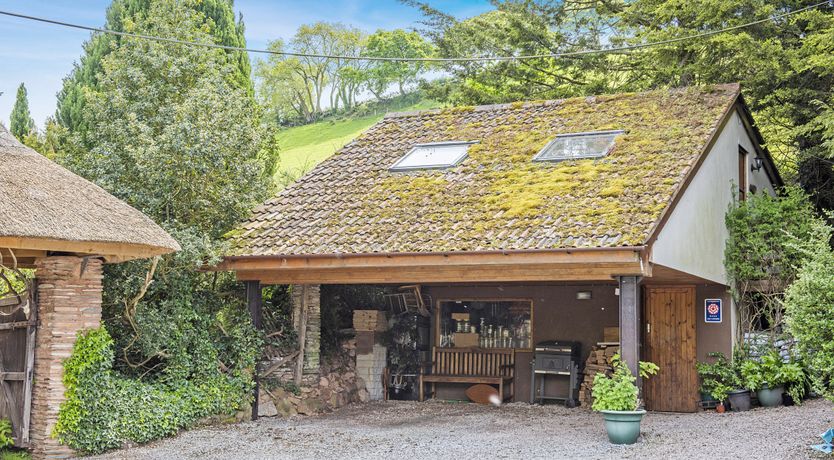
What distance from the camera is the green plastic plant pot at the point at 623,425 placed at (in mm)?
9602

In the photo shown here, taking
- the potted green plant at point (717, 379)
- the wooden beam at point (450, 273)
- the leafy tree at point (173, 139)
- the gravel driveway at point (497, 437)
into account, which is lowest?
the gravel driveway at point (497, 437)

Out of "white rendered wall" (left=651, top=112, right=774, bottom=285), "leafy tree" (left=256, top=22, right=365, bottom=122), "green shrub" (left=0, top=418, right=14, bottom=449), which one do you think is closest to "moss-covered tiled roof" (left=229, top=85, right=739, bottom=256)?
"white rendered wall" (left=651, top=112, right=774, bottom=285)

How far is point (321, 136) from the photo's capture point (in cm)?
4156

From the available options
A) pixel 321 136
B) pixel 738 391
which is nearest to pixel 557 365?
pixel 738 391

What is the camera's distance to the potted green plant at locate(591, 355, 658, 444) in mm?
9625

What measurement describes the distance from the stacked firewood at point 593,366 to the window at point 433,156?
3.90 meters

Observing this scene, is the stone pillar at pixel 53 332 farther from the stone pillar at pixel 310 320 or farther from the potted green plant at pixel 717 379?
the potted green plant at pixel 717 379

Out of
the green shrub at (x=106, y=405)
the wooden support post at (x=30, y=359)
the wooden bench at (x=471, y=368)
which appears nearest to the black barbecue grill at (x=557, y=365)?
the wooden bench at (x=471, y=368)

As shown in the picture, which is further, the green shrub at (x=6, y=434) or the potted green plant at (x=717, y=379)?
the potted green plant at (x=717, y=379)

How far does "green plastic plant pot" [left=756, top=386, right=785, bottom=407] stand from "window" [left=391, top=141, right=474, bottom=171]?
583 centimetres

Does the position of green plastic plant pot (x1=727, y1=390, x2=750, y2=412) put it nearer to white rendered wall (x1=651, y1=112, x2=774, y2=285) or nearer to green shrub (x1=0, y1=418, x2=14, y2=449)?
white rendered wall (x1=651, y1=112, x2=774, y2=285)

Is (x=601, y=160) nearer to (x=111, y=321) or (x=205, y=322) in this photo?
(x=205, y=322)

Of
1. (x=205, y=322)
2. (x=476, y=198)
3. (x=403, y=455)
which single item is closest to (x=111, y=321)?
(x=205, y=322)

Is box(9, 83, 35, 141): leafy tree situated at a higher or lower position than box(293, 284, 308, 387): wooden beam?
higher
